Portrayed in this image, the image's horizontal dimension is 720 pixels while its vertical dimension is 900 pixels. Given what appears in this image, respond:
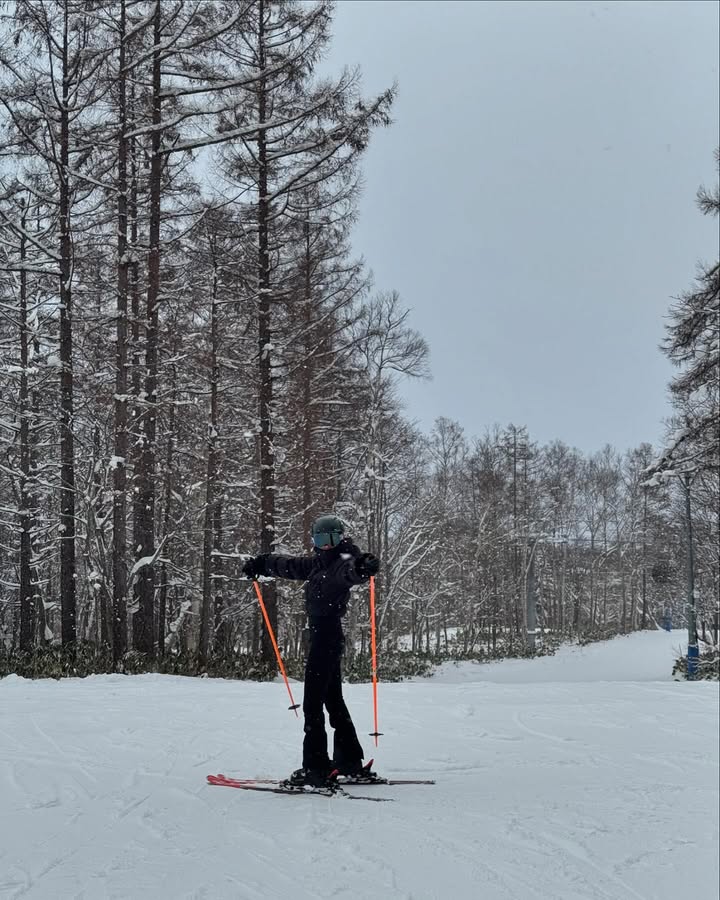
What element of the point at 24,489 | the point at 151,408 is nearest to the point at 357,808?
the point at 151,408

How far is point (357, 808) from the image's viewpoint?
4.45m

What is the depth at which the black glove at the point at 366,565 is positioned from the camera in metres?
4.73

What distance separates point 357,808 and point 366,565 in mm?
1448

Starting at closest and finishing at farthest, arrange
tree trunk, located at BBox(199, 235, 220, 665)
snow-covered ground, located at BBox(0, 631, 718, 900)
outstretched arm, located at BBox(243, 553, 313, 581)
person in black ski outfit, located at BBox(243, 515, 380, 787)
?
snow-covered ground, located at BBox(0, 631, 718, 900), person in black ski outfit, located at BBox(243, 515, 380, 787), outstretched arm, located at BBox(243, 553, 313, 581), tree trunk, located at BBox(199, 235, 220, 665)

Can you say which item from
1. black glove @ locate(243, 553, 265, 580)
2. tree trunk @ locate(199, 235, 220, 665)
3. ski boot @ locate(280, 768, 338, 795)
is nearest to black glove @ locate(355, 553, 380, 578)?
black glove @ locate(243, 553, 265, 580)

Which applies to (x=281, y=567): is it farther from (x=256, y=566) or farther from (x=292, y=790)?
(x=292, y=790)

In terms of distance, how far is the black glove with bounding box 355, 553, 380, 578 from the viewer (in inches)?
186

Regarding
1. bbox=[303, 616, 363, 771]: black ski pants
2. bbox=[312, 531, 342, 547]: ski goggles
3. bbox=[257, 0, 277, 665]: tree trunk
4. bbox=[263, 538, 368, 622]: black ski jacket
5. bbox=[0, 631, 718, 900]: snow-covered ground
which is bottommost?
bbox=[0, 631, 718, 900]: snow-covered ground

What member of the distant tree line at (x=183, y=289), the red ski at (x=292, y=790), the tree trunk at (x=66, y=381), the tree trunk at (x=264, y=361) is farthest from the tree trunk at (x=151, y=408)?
the red ski at (x=292, y=790)

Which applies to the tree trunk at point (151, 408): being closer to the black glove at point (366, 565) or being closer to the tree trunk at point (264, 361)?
the tree trunk at point (264, 361)

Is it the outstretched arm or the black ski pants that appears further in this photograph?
the outstretched arm

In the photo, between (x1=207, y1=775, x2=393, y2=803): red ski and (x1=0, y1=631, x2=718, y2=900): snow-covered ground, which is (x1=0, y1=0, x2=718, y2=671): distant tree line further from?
(x1=207, y1=775, x2=393, y2=803): red ski

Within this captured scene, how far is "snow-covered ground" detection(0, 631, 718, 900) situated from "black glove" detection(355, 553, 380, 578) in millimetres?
1400

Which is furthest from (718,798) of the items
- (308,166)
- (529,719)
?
(308,166)
